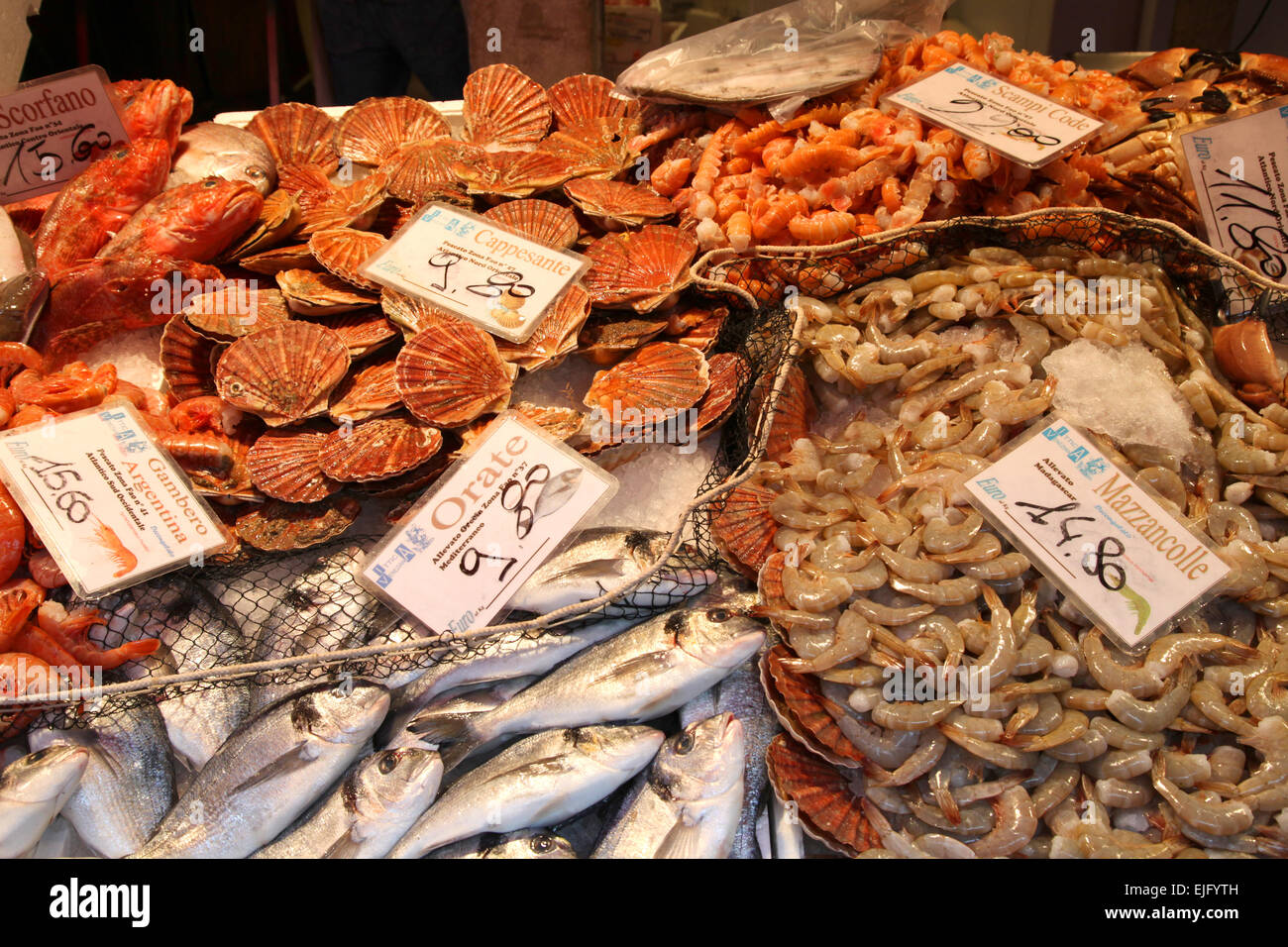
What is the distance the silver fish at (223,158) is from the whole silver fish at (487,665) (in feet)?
4.63

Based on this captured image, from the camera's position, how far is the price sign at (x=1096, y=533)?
1471mm

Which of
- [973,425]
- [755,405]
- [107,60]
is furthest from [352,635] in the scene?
[107,60]

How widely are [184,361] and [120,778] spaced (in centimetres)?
92

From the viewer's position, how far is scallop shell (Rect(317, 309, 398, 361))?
1.91 metres

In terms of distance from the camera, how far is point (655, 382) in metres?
1.85

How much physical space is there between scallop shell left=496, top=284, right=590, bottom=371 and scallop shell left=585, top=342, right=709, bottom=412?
0.11m

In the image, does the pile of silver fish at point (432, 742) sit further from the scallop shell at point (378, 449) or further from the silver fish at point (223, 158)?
the silver fish at point (223, 158)

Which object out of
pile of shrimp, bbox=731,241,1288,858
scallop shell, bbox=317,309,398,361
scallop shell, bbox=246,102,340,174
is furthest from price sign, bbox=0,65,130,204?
pile of shrimp, bbox=731,241,1288,858

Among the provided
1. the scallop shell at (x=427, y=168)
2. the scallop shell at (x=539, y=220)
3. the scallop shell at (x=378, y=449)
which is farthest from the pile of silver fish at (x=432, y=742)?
the scallop shell at (x=427, y=168)

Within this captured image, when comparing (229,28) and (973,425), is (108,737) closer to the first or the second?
(973,425)

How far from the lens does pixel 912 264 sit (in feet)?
6.66

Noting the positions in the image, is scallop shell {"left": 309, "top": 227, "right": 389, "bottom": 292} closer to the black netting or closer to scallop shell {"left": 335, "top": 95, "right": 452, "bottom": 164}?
scallop shell {"left": 335, "top": 95, "right": 452, "bottom": 164}

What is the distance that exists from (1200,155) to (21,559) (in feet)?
9.01

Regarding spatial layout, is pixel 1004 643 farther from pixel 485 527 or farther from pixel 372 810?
pixel 372 810
